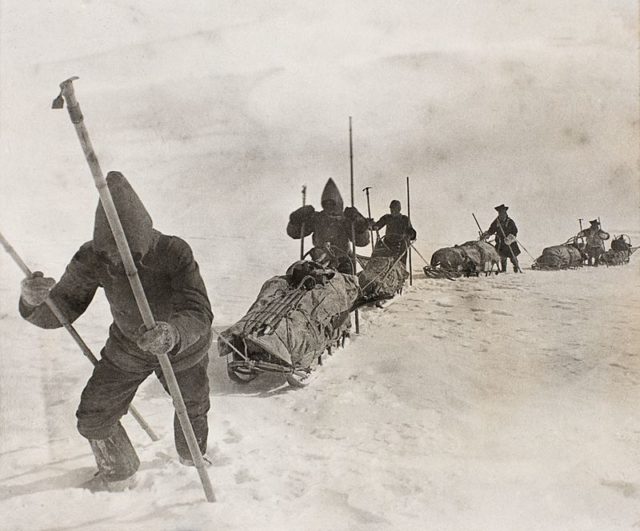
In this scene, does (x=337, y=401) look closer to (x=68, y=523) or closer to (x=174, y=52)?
(x=68, y=523)

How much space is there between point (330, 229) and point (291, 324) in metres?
1.55

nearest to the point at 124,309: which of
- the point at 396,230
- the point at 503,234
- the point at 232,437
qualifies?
the point at 232,437

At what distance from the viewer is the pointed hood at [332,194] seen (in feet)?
13.7

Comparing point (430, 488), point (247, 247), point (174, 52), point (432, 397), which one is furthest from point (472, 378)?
point (247, 247)

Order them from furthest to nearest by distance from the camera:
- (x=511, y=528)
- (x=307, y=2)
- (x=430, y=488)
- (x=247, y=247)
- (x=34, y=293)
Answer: (x=247, y=247)
(x=307, y=2)
(x=430, y=488)
(x=511, y=528)
(x=34, y=293)

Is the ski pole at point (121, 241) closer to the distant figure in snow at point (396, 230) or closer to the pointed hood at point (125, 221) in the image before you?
the pointed hood at point (125, 221)

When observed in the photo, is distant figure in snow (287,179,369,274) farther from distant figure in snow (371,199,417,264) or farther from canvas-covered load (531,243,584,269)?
canvas-covered load (531,243,584,269)

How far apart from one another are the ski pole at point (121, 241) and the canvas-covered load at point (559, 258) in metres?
5.82

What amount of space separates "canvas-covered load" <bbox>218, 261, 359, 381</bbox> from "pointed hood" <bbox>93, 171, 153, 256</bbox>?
1.25 m

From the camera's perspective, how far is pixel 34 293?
1.83 metres

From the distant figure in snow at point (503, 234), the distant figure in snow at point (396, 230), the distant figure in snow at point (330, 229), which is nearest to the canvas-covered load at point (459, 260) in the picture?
the distant figure in snow at point (503, 234)

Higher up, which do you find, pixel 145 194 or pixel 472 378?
pixel 145 194

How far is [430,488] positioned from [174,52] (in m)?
2.04

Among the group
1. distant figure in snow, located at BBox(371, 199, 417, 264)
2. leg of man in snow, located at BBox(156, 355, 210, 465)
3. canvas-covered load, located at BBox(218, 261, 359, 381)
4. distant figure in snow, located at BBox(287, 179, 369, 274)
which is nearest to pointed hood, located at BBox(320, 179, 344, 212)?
distant figure in snow, located at BBox(287, 179, 369, 274)
